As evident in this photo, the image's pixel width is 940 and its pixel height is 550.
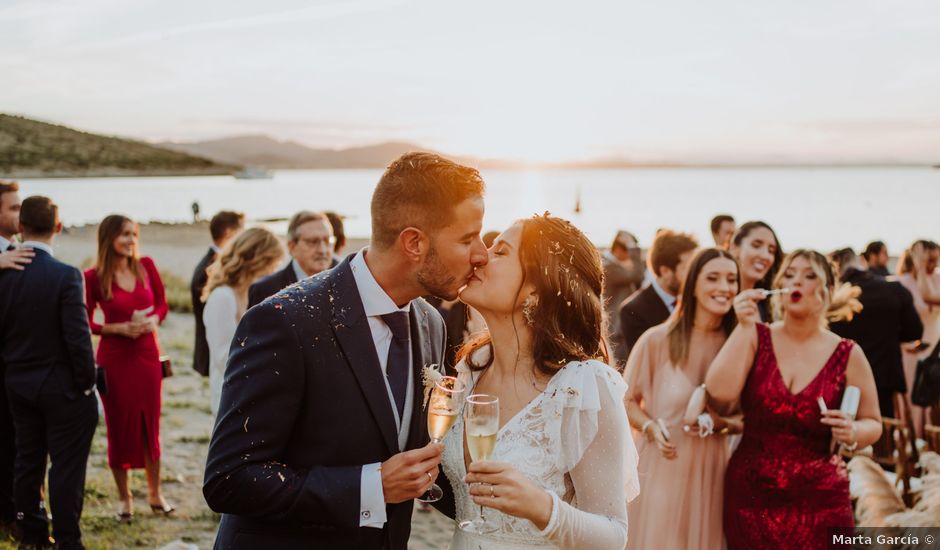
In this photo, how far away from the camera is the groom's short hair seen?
7.73 ft

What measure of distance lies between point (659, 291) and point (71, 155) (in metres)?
37.9

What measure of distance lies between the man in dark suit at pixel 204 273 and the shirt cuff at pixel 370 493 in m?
4.14

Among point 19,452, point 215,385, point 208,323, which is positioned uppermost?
point 208,323

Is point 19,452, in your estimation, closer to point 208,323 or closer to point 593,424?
point 208,323

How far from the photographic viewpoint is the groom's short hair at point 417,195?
236 cm

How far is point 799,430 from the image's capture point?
402 centimetres

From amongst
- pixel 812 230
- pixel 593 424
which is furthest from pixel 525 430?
pixel 812 230

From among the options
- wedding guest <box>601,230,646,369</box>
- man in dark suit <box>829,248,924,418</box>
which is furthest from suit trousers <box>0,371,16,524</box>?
man in dark suit <box>829,248,924,418</box>

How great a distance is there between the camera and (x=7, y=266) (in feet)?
15.9

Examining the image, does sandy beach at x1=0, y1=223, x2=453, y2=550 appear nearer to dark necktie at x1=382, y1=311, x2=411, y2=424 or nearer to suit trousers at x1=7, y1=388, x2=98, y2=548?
suit trousers at x1=7, y1=388, x2=98, y2=548

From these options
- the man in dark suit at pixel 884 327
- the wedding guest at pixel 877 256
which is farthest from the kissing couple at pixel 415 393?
the wedding guest at pixel 877 256

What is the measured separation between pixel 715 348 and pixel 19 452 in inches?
187

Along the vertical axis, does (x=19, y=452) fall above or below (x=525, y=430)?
below

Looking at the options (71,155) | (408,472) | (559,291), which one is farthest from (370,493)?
(71,155)
